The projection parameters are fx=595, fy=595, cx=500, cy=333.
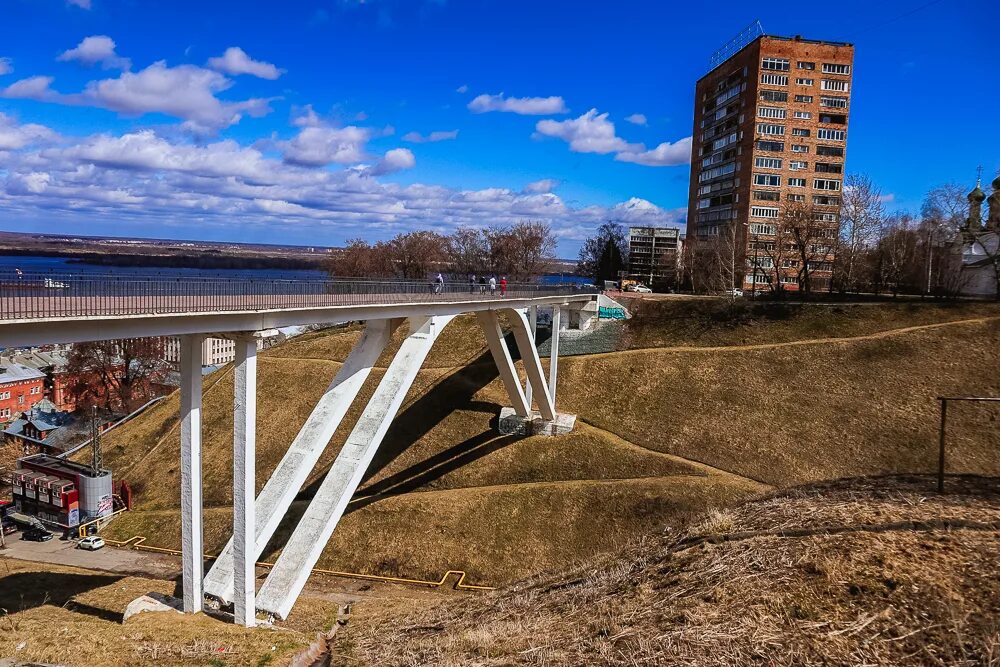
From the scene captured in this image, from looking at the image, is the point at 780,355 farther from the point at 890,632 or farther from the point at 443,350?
the point at 890,632

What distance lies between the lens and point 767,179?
6825cm

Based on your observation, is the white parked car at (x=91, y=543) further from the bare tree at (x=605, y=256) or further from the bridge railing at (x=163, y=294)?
the bare tree at (x=605, y=256)

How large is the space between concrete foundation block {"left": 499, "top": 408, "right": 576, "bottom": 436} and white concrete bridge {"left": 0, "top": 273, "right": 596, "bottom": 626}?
14862 mm

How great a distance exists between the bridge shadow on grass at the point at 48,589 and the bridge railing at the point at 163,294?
42.9ft

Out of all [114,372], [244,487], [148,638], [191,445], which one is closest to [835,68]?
→ [244,487]

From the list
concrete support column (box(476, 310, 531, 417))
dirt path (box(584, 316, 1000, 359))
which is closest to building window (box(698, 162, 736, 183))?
dirt path (box(584, 316, 1000, 359))

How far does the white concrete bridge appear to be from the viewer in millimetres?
12648

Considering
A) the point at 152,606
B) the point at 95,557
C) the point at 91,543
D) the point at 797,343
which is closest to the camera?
the point at 152,606

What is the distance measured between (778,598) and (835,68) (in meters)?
75.3

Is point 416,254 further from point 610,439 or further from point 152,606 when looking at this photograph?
point 152,606

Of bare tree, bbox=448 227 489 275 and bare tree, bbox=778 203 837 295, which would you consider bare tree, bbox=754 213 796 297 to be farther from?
bare tree, bbox=448 227 489 275

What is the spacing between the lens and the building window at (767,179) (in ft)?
223

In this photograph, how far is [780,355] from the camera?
4147 cm

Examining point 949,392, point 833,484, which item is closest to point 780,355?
point 949,392
